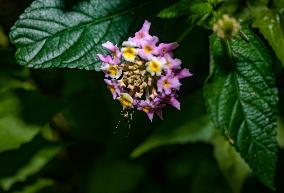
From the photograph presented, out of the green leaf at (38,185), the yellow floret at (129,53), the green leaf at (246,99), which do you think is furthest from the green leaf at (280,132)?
the green leaf at (38,185)

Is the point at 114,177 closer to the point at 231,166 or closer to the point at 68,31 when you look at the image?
the point at 231,166

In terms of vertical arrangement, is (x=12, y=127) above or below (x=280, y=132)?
above

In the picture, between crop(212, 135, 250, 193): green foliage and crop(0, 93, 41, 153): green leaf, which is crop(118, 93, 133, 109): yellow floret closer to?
crop(212, 135, 250, 193): green foliage

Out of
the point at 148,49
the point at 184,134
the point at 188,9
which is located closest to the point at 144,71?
the point at 148,49

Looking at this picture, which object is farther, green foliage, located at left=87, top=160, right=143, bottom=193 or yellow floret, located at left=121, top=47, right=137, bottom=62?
green foliage, located at left=87, top=160, right=143, bottom=193

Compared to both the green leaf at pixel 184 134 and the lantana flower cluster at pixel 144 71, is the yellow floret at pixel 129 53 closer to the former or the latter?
the lantana flower cluster at pixel 144 71

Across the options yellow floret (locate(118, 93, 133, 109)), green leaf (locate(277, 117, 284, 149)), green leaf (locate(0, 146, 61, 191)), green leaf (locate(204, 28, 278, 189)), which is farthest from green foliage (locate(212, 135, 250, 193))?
green leaf (locate(0, 146, 61, 191))

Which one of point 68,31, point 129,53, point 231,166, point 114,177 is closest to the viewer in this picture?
point 129,53

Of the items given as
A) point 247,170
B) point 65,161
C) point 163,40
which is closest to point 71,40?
point 163,40
